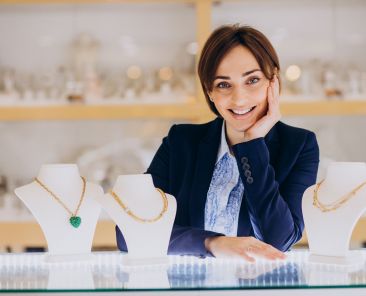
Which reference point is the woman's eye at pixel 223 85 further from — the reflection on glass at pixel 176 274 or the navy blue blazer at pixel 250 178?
the reflection on glass at pixel 176 274

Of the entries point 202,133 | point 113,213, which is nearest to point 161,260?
point 113,213

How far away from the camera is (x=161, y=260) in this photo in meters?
1.67

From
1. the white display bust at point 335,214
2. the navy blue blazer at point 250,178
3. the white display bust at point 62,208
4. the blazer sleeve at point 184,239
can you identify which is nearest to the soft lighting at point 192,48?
the navy blue blazer at point 250,178

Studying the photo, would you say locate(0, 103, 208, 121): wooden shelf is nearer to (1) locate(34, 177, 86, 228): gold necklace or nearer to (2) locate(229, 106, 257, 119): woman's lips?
(2) locate(229, 106, 257, 119): woman's lips

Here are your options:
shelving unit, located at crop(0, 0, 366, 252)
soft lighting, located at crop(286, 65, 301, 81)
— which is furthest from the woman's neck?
soft lighting, located at crop(286, 65, 301, 81)

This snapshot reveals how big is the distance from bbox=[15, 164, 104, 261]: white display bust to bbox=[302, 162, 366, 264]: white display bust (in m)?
0.54

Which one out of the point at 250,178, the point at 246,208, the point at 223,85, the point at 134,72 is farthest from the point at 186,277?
the point at 134,72

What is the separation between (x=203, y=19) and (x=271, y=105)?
2090 mm

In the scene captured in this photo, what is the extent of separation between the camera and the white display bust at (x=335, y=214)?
1674 mm

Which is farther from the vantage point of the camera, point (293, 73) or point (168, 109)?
point (293, 73)

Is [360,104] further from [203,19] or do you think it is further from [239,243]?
[239,243]

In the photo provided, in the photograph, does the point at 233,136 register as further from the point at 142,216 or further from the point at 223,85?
the point at 142,216

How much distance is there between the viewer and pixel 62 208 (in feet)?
6.01

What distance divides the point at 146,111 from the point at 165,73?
30 centimetres
